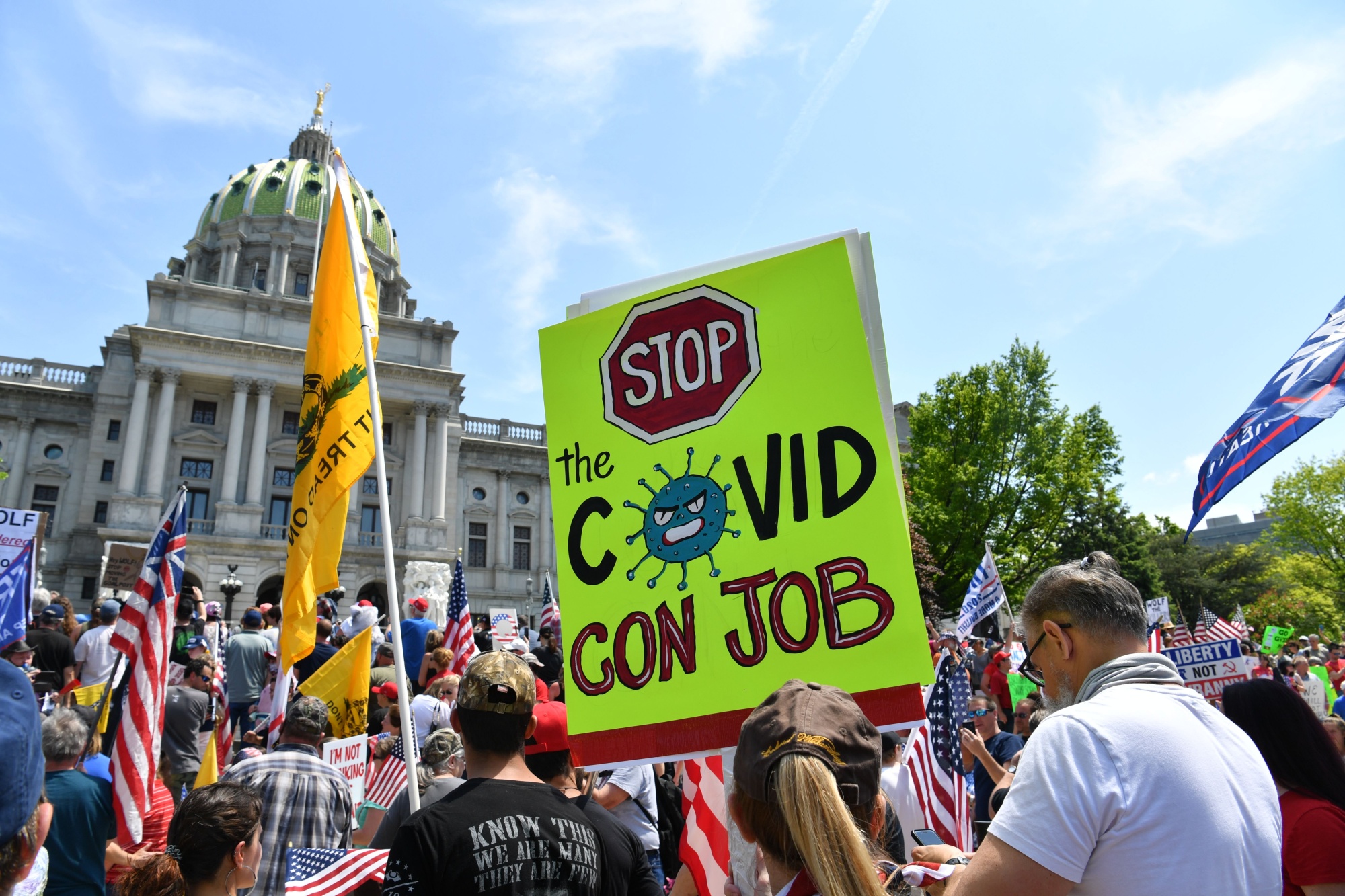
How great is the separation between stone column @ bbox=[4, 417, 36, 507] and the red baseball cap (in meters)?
44.8

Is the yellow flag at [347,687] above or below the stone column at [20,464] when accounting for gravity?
below

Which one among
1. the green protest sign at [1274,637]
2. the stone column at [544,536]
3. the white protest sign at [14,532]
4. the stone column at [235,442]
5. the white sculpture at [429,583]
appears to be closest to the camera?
the white protest sign at [14,532]

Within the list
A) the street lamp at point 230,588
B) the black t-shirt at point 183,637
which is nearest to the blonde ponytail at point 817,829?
the black t-shirt at point 183,637

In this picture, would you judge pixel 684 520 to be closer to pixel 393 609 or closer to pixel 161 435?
pixel 393 609

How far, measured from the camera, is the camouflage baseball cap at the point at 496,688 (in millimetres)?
2574

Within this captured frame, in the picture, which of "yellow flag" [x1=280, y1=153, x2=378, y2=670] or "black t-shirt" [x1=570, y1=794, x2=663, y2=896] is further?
"yellow flag" [x1=280, y1=153, x2=378, y2=670]

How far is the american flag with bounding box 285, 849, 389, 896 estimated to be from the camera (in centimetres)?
300

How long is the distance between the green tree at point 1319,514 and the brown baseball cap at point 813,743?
146 feet

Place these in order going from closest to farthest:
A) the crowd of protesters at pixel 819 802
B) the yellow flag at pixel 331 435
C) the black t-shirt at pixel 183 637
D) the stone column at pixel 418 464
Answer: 1. the crowd of protesters at pixel 819 802
2. the yellow flag at pixel 331 435
3. the black t-shirt at pixel 183 637
4. the stone column at pixel 418 464

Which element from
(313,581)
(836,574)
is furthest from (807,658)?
(313,581)

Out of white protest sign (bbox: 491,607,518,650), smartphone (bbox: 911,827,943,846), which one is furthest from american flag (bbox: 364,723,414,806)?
white protest sign (bbox: 491,607,518,650)

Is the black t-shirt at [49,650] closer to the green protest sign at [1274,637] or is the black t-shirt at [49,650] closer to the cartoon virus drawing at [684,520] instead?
the cartoon virus drawing at [684,520]

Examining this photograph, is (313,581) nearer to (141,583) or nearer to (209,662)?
(141,583)

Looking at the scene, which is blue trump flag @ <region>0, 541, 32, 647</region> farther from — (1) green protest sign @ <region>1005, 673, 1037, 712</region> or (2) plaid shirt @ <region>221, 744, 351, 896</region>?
(1) green protest sign @ <region>1005, 673, 1037, 712</region>
